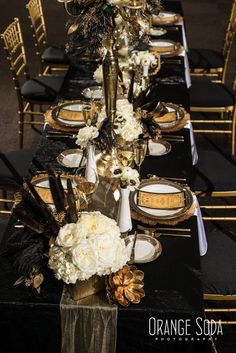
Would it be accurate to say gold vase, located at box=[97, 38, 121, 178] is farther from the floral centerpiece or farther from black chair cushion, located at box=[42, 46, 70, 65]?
black chair cushion, located at box=[42, 46, 70, 65]

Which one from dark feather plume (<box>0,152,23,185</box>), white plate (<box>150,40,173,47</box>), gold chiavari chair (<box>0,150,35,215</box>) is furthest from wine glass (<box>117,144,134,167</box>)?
white plate (<box>150,40,173,47</box>)

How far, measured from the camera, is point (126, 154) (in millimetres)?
2760

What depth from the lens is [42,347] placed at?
2129 mm

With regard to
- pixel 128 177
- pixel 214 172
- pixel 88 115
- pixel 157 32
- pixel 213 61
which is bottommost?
pixel 213 61

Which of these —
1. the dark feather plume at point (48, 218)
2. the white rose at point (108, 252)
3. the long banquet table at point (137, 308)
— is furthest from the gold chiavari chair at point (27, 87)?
the white rose at point (108, 252)

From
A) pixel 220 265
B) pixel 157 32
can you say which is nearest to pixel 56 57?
pixel 157 32

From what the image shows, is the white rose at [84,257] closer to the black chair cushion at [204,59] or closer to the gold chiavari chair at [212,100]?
the gold chiavari chair at [212,100]

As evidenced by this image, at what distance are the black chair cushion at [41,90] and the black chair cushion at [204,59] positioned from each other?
1.27 m

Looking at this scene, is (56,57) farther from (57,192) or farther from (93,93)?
(57,192)

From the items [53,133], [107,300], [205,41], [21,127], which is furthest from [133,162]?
[205,41]

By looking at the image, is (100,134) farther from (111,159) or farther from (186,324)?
(186,324)

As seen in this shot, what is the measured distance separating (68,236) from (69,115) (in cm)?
148

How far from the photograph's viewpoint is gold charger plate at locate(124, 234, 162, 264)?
2.22 meters

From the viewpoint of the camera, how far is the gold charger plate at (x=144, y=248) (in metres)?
2.22
